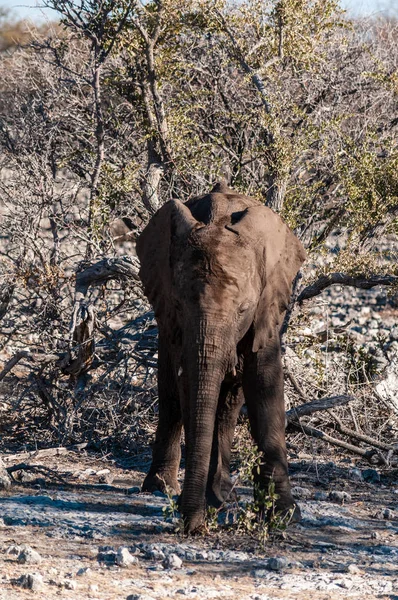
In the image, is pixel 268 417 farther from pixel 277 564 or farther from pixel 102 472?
pixel 102 472

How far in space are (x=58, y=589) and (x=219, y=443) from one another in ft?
7.44

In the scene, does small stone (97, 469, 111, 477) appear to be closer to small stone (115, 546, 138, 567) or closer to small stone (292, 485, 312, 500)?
small stone (292, 485, 312, 500)

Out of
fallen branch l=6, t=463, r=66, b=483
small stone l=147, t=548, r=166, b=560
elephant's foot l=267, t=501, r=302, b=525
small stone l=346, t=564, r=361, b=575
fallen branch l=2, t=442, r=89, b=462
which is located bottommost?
small stone l=147, t=548, r=166, b=560

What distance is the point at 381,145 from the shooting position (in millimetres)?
11023

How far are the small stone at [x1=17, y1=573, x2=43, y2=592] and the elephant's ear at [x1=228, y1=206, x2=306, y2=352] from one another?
225 cm

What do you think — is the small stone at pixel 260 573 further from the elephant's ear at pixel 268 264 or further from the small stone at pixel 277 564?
the elephant's ear at pixel 268 264

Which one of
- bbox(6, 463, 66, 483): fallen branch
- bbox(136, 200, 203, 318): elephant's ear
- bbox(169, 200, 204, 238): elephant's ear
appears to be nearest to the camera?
bbox(169, 200, 204, 238): elephant's ear

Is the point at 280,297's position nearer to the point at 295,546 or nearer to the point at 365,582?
the point at 295,546

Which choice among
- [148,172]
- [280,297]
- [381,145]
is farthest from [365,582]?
[381,145]

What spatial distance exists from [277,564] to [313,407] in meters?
3.13

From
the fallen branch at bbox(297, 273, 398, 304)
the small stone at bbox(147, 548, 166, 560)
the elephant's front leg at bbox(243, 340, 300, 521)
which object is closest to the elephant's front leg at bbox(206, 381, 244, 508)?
the elephant's front leg at bbox(243, 340, 300, 521)

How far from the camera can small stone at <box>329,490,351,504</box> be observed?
7387mm

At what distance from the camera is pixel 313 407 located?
28.0 feet

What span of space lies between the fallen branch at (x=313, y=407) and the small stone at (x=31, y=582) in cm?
403
